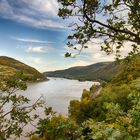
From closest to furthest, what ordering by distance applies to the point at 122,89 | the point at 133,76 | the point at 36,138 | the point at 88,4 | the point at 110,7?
1. the point at 88,4
2. the point at 110,7
3. the point at 36,138
4. the point at 122,89
5. the point at 133,76

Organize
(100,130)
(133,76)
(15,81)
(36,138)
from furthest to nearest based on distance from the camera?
(133,76) → (36,138) → (15,81) → (100,130)

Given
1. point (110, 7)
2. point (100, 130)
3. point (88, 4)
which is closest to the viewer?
point (100, 130)

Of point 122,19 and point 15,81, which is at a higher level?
point 122,19

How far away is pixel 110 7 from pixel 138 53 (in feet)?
6.82

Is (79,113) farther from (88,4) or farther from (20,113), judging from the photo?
(88,4)

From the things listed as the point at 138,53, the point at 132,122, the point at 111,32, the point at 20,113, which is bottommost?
the point at 20,113

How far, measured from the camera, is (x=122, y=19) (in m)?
12.3

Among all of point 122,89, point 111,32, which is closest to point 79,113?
point 122,89

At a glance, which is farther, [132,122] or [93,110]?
[93,110]

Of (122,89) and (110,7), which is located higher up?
(110,7)

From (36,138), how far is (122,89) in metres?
20.1

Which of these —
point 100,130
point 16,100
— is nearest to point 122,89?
Result: point 16,100

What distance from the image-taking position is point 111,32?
1226cm

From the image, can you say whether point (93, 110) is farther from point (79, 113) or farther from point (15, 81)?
point (15, 81)
